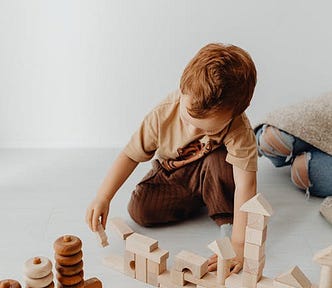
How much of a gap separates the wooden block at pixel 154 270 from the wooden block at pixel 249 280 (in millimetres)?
159

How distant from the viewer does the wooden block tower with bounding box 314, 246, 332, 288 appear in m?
0.73

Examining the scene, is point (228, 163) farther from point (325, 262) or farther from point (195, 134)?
point (325, 262)

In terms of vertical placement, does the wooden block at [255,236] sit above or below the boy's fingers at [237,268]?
above

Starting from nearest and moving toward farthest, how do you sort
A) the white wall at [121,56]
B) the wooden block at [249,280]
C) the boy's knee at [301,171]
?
the wooden block at [249,280], the boy's knee at [301,171], the white wall at [121,56]

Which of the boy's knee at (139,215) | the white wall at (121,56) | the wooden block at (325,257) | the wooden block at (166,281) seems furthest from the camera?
the white wall at (121,56)

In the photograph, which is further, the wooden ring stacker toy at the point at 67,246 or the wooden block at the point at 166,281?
the wooden block at the point at 166,281

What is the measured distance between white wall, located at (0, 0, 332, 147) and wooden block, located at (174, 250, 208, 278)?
2.15ft

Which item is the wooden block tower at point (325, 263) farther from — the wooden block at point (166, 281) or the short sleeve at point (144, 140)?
the short sleeve at point (144, 140)

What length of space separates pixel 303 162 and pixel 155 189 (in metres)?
0.32

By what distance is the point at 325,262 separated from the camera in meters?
0.74

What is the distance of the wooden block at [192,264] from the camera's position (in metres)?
0.90

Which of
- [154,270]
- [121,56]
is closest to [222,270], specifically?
[154,270]

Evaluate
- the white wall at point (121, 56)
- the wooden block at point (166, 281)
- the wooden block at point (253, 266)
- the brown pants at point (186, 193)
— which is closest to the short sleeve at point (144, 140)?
the brown pants at point (186, 193)

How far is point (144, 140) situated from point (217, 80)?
0.24 m
